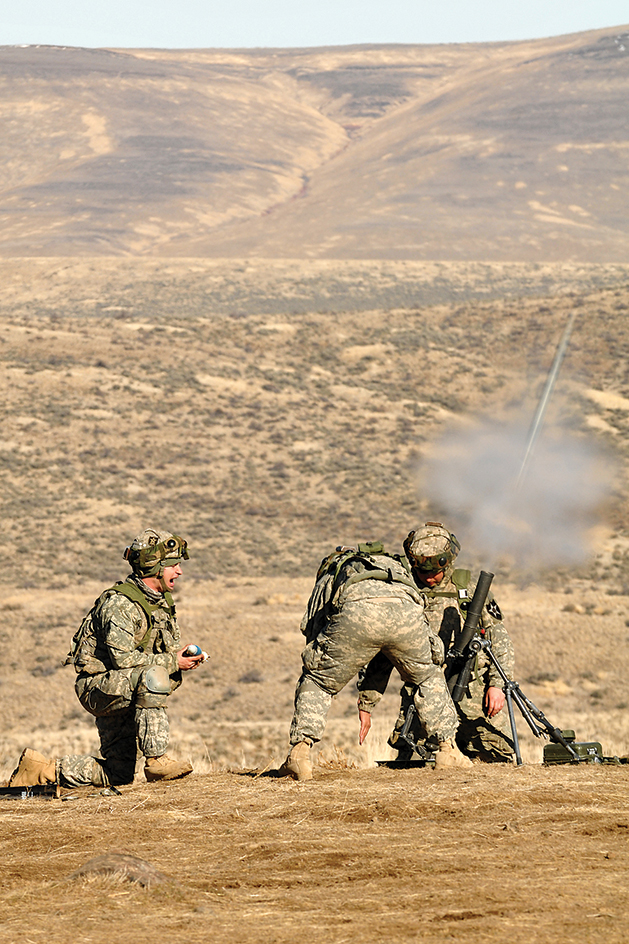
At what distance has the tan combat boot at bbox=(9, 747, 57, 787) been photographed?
7422mm

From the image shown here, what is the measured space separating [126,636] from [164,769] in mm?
990

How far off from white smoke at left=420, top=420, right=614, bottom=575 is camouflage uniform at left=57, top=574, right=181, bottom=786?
18.0 metres

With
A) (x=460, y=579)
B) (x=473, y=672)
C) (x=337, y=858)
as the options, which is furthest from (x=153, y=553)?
(x=337, y=858)

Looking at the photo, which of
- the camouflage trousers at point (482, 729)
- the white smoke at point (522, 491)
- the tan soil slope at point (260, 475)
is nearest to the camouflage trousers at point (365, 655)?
the camouflage trousers at point (482, 729)

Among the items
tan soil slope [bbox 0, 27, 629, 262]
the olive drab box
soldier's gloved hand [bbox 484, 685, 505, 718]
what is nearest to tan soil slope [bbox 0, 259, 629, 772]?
soldier's gloved hand [bbox 484, 685, 505, 718]

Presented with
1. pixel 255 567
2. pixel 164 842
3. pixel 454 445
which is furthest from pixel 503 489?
pixel 164 842

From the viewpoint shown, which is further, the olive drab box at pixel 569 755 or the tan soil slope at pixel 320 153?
the tan soil slope at pixel 320 153

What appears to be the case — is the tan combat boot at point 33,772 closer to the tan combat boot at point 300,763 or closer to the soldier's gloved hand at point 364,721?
the tan combat boot at point 300,763

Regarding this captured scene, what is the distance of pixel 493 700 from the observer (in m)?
7.92

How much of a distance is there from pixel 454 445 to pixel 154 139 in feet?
381

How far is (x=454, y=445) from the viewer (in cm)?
3709

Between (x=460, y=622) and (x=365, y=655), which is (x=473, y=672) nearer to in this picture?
(x=460, y=622)

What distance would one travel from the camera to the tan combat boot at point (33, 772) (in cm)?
742

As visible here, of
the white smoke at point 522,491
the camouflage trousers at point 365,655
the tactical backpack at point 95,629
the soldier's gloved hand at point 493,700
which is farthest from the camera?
the white smoke at point 522,491
